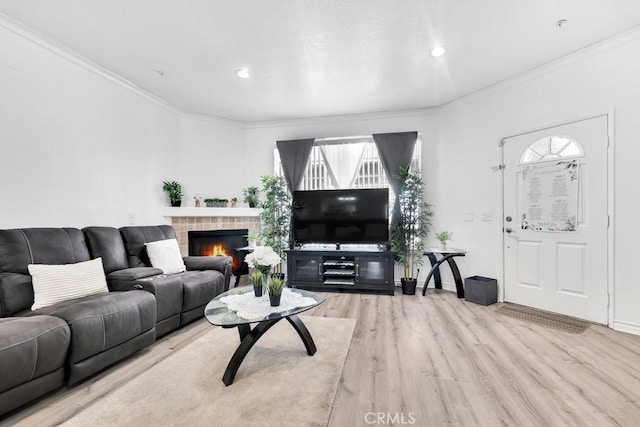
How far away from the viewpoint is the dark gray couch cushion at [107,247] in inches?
112

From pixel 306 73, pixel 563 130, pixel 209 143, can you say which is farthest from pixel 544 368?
pixel 209 143

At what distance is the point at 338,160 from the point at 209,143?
218 centimetres

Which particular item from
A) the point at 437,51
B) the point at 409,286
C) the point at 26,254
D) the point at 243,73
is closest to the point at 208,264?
the point at 26,254

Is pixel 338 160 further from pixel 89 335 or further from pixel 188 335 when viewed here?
pixel 89 335

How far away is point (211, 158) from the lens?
194 inches

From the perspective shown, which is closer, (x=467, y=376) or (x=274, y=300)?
(x=467, y=376)

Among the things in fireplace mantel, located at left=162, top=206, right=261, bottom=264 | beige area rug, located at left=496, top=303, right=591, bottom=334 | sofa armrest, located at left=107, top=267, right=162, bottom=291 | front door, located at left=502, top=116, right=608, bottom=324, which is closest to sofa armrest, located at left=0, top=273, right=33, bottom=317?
sofa armrest, located at left=107, top=267, right=162, bottom=291

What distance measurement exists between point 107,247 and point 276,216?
2.40 m

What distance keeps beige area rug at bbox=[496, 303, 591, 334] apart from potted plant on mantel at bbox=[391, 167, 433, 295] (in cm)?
124

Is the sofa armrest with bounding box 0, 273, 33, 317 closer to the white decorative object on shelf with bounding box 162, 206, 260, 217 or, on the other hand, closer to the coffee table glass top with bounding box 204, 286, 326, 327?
the coffee table glass top with bounding box 204, 286, 326, 327

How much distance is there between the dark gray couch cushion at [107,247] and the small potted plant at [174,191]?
134 cm

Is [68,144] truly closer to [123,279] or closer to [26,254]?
[26,254]

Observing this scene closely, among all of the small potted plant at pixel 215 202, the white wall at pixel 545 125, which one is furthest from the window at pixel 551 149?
the small potted plant at pixel 215 202

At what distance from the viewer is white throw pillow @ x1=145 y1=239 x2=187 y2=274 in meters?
3.29
